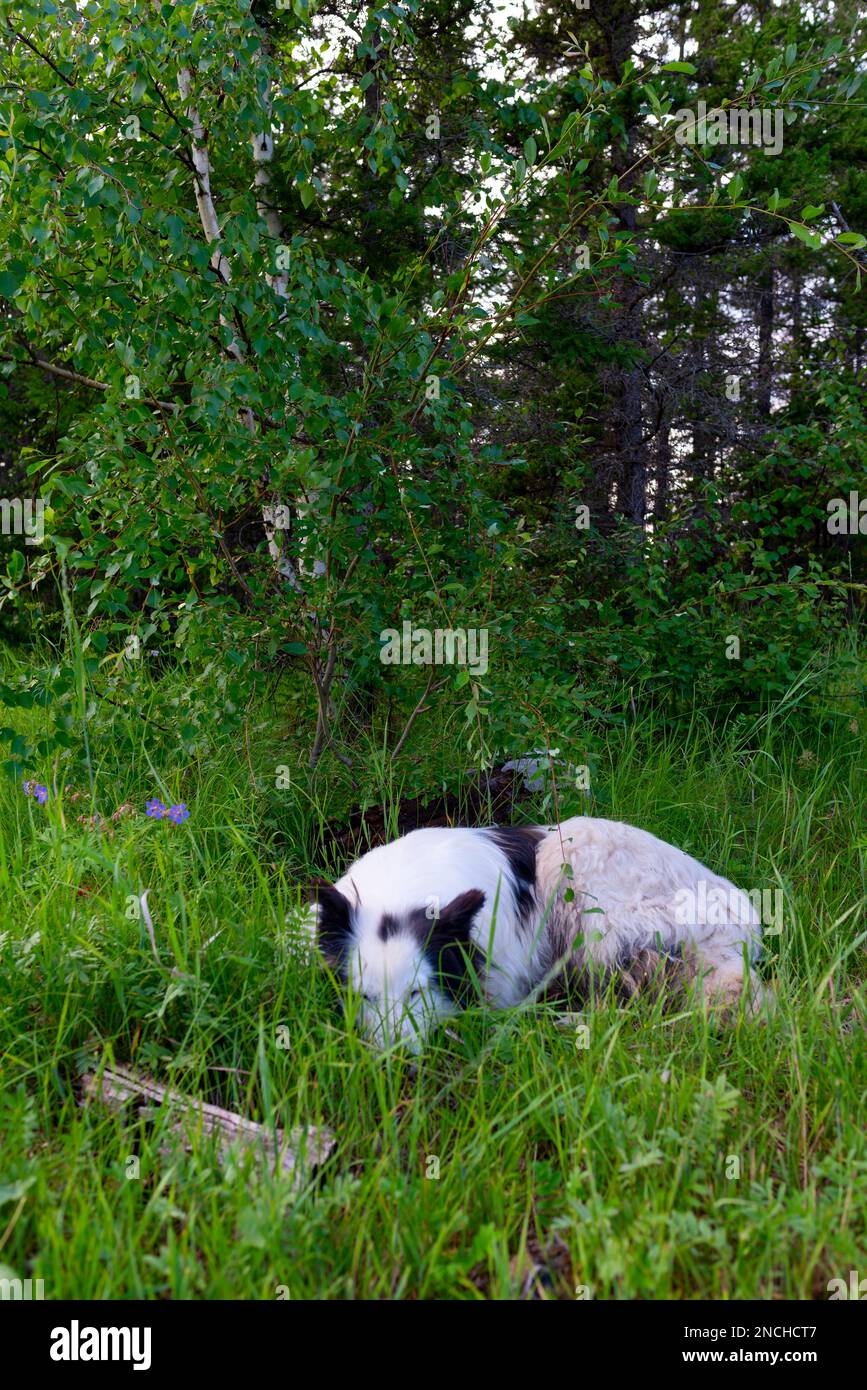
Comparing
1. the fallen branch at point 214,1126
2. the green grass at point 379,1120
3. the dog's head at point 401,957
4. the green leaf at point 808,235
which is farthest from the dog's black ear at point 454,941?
the green leaf at point 808,235

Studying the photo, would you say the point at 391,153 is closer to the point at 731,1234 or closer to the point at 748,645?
the point at 748,645

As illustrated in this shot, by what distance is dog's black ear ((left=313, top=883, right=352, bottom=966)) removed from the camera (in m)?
2.96

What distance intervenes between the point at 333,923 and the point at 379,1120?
677 mm

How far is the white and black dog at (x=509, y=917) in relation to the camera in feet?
9.51

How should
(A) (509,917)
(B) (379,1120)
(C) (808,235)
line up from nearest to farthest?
(B) (379,1120) < (C) (808,235) < (A) (509,917)

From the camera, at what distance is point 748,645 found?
5961 millimetres

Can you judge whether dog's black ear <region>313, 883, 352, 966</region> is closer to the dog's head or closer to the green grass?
the dog's head

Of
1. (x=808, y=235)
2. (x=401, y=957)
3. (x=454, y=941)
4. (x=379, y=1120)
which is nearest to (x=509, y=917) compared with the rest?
(x=454, y=941)

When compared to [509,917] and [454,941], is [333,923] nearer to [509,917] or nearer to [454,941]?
[454,941]

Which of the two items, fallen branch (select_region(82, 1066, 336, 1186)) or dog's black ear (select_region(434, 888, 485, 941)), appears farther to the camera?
dog's black ear (select_region(434, 888, 485, 941))

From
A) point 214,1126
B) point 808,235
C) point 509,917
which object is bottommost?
point 214,1126

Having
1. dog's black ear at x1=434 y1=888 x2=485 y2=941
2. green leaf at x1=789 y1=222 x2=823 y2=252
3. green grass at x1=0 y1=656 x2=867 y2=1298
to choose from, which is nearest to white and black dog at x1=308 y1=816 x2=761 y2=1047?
dog's black ear at x1=434 y1=888 x2=485 y2=941

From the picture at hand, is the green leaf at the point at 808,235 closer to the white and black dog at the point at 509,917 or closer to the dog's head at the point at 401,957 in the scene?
the white and black dog at the point at 509,917

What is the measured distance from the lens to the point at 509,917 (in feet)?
11.5
